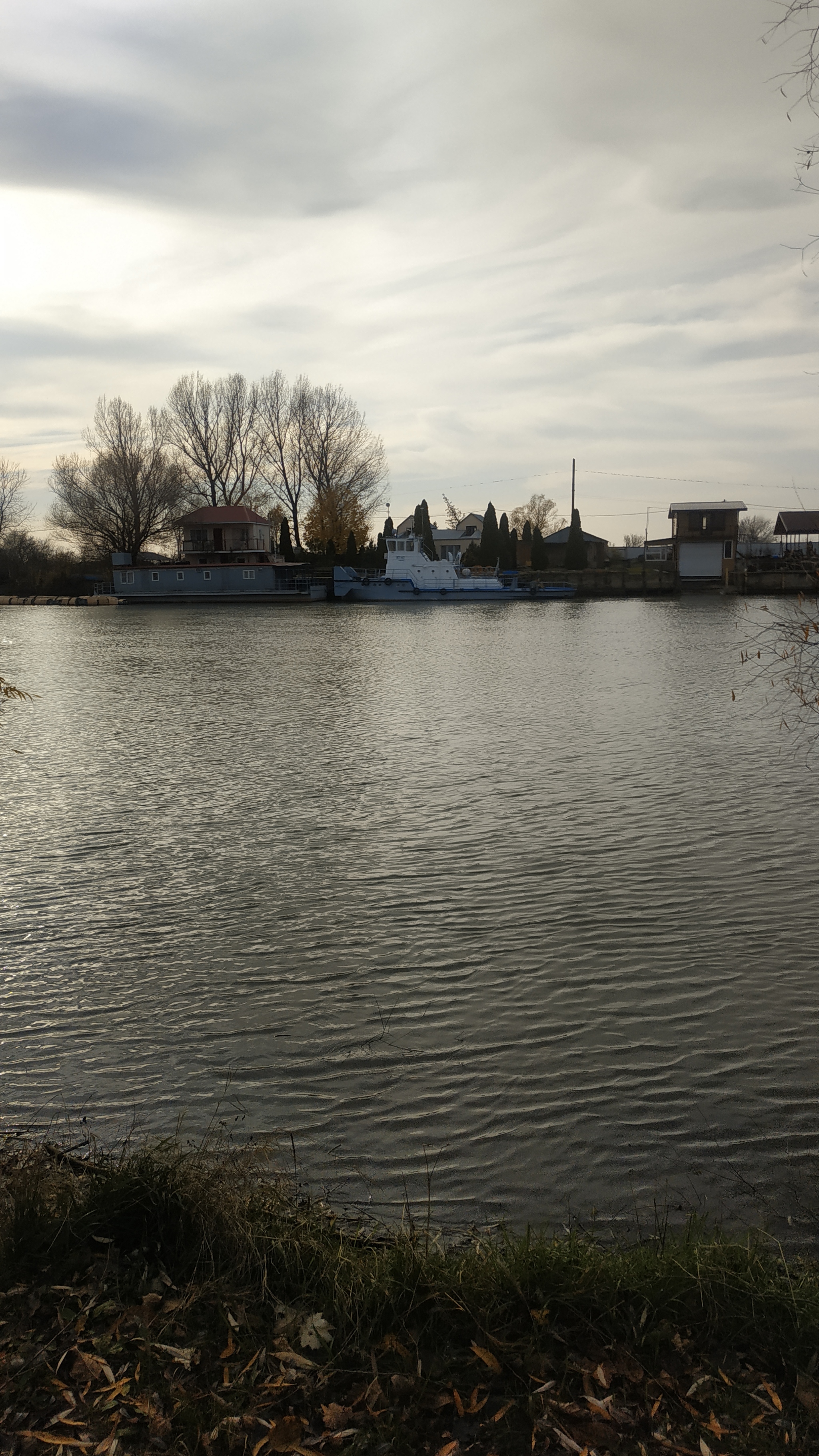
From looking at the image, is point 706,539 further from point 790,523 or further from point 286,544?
point 286,544

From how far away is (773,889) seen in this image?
7949mm

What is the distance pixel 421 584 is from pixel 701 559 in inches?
836

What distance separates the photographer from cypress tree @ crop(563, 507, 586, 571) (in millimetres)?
78125

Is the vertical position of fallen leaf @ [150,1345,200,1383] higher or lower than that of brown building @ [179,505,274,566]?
lower

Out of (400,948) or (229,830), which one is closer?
(400,948)

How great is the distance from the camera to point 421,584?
66.0m

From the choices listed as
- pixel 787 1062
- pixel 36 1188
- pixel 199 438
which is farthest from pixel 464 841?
pixel 199 438

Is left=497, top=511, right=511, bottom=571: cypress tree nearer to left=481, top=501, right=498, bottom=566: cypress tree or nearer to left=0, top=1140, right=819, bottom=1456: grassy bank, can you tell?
left=481, top=501, right=498, bottom=566: cypress tree

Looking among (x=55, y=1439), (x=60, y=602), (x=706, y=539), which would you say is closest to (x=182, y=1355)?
(x=55, y=1439)

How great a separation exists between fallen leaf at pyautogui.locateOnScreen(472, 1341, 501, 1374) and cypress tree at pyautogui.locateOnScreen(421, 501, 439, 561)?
67.8 meters

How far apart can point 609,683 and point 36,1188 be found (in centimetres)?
1923

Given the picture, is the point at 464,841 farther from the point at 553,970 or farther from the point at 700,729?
→ the point at 700,729

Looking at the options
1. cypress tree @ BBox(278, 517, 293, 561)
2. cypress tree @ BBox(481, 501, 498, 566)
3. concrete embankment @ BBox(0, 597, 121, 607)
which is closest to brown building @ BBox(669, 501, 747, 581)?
cypress tree @ BBox(481, 501, 498, 566)

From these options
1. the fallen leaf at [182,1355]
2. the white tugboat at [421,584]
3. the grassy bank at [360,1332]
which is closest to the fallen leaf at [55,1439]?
the grassy bank at [360,1332]
